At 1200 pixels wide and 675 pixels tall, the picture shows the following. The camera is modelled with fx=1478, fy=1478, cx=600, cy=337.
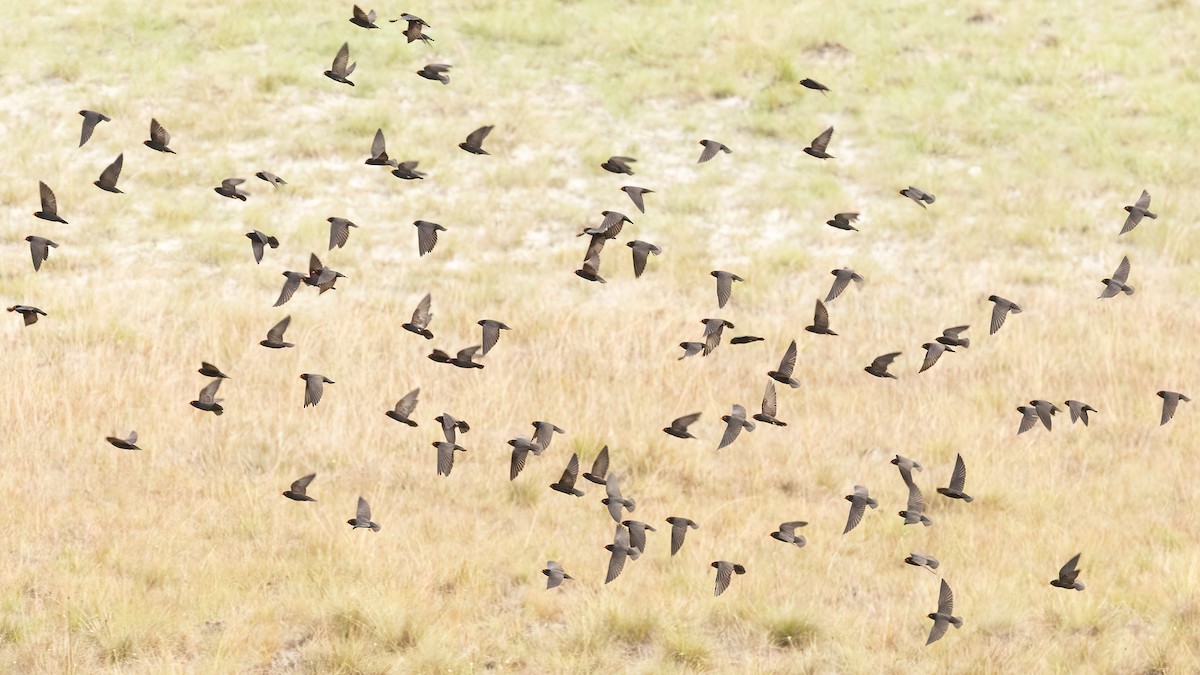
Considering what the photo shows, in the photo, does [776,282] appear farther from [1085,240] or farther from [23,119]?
[23,119]

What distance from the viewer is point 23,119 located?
18.1m

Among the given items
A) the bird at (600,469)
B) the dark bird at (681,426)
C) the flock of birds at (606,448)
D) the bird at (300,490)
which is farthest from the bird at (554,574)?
the bird at (300,490)

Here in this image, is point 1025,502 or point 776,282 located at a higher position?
point 1025,502

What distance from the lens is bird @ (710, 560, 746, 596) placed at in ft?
25.0

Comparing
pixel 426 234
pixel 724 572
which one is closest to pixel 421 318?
pixel 426 234

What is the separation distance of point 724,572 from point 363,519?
6.57 feet

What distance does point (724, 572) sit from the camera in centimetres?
776

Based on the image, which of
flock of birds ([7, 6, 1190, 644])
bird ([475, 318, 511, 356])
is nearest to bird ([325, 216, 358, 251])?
flock of birds ([7, 6, 1190, 644])

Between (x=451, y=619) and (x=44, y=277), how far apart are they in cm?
824

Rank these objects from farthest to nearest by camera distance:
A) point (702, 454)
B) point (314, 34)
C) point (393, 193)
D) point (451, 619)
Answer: point (314, 34) → point (393, 193) → point (702, 454) → point (451, 619)

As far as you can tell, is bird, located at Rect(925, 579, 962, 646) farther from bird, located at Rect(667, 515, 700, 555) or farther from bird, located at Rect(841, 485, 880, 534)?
bird, located at Rect(667, 515, 700, 555)

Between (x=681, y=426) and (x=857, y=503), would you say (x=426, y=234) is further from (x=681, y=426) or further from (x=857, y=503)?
(x=857, y=503)

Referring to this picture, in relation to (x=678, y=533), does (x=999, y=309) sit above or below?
above

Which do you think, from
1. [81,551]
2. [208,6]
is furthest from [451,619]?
[208,6]
